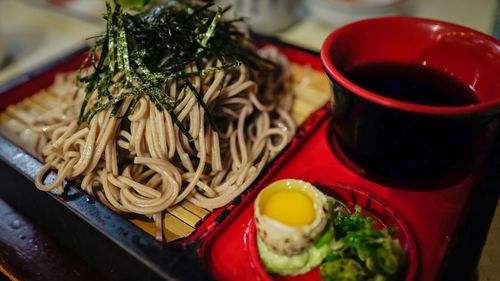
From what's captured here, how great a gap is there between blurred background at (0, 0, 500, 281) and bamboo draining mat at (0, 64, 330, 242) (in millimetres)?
404

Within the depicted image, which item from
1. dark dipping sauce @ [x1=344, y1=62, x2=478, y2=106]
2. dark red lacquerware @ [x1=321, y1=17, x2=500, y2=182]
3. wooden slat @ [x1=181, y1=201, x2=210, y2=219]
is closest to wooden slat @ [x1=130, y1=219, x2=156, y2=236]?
wooden slat @ [x1=181, y1=201, x2=210, y2=219]

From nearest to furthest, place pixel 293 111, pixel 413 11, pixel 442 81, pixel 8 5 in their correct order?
pixel 442 81
pixel 293 111
pixel 413 11
pixel 8 5

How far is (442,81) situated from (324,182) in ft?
1.59

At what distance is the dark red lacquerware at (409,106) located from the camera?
3.34 feet

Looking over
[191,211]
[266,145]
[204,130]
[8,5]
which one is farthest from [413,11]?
[8,5]

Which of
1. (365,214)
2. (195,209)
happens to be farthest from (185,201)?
(365,214)

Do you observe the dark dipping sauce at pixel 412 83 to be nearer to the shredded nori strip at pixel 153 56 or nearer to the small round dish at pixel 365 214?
the small round dish at pixel 365 214

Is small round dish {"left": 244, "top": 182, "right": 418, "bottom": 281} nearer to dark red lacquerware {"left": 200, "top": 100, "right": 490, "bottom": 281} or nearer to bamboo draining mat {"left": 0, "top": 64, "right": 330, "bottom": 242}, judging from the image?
dark red lacquerware {"left": 200, "top": 100, "right": 490, "bottom": 281}

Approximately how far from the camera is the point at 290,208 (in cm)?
97

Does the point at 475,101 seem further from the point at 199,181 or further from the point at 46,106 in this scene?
the point at 46,106

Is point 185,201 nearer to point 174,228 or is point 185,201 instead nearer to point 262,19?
point 174,228

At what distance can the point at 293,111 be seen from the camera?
1622mm

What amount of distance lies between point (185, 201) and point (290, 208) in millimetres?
388

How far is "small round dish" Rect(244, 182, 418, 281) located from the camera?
0.99 m
